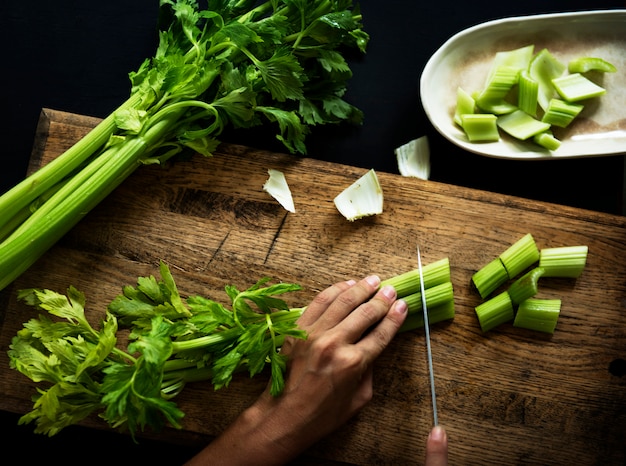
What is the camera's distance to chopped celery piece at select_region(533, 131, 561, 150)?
6.47ft

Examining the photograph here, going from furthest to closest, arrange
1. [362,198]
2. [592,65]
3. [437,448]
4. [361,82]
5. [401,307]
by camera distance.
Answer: [361,82] < [592,65] < [362,198] < [401,307] < [437,448]

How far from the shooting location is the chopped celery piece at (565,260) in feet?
6.23

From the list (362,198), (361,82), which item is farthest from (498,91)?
(362,198)

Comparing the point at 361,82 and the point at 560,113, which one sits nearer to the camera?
the point at 560,113

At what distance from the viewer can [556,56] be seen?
83.2 inches

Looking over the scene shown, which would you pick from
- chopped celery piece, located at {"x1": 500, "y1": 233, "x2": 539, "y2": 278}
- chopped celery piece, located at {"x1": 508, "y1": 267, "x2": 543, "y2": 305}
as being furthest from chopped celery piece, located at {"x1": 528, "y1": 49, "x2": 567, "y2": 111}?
chopped celery piece, located at {"x1": 508, "y1": 267, "x2": 543, "y2": 305}

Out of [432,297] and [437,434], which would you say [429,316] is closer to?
[432,297]

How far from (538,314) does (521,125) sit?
67 centimetres

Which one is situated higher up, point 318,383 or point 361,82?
point 361,82

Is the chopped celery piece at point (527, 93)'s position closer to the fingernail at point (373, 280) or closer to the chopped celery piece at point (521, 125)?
the chopped celery piece at point (521, 125)

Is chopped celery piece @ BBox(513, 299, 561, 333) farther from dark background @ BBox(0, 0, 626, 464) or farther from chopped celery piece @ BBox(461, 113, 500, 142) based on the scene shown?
chopped celery piece @ BBox(461, 113, 500, 142)

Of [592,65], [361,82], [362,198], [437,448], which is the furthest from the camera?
[361,82]

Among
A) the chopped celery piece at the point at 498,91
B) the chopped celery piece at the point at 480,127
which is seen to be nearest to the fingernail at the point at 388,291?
the chopped celery piece at the point at 480,127

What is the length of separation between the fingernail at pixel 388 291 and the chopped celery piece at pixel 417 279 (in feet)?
0.09
